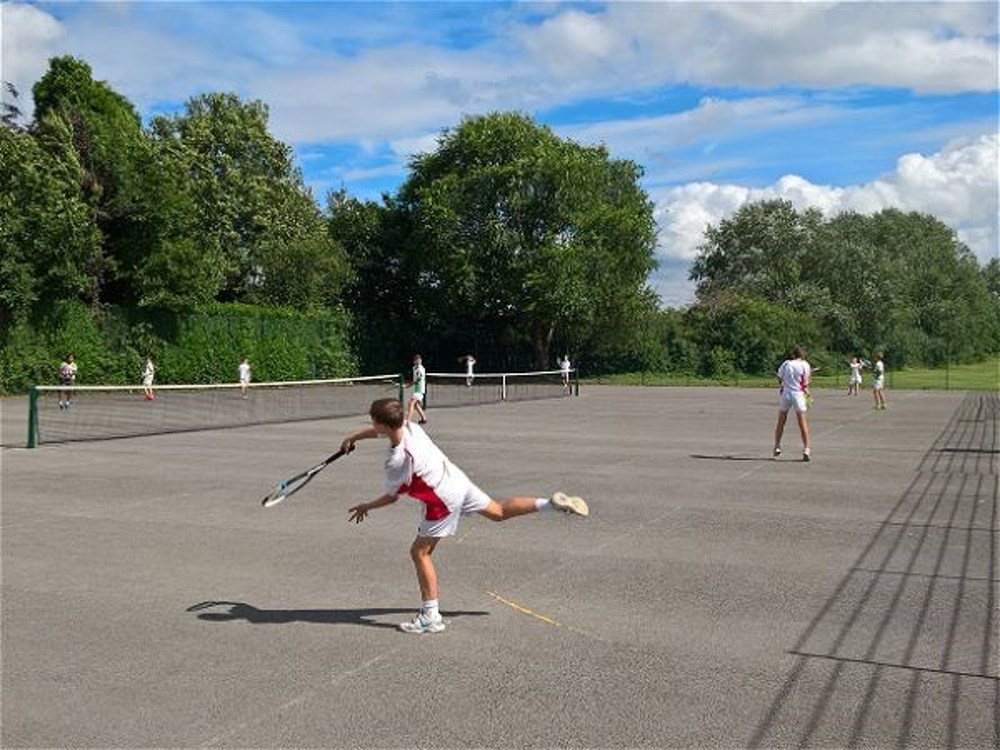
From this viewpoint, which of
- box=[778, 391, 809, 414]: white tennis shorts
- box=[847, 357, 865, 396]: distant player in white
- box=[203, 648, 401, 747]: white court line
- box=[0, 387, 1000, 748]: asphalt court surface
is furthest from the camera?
box=[847, 357, 865, 396]: distant player in white

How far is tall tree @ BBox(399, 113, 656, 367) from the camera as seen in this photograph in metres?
49.3

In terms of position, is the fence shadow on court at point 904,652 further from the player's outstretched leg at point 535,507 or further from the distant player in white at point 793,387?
the distant player in white at point 793,387

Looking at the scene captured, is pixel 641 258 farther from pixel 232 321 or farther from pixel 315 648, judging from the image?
pixel 315 648

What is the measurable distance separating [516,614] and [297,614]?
60.4 inches

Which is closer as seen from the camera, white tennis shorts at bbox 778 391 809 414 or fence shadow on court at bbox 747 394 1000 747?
fence shadow on court at bbox 747 394 1000 747

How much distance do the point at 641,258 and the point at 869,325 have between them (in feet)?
76.6

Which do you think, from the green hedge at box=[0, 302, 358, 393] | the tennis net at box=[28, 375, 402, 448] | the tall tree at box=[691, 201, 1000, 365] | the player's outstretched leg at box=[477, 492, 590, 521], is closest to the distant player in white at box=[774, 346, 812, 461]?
the player's outstretched leg at box=[477, 492, 590, 521]

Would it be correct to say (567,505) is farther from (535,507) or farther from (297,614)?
(297,614)

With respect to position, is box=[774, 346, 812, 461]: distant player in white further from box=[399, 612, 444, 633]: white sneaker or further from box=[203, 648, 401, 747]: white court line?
box=[203, 648, 401, 747]: white court line

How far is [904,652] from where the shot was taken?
19.8 ft

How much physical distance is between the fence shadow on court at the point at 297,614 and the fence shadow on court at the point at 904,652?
7.91 feet

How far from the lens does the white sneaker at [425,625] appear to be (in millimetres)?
6453

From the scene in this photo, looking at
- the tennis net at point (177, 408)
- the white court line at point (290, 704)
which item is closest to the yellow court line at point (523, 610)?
the white court line at point (290, 704)

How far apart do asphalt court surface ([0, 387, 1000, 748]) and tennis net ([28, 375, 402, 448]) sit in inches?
288
